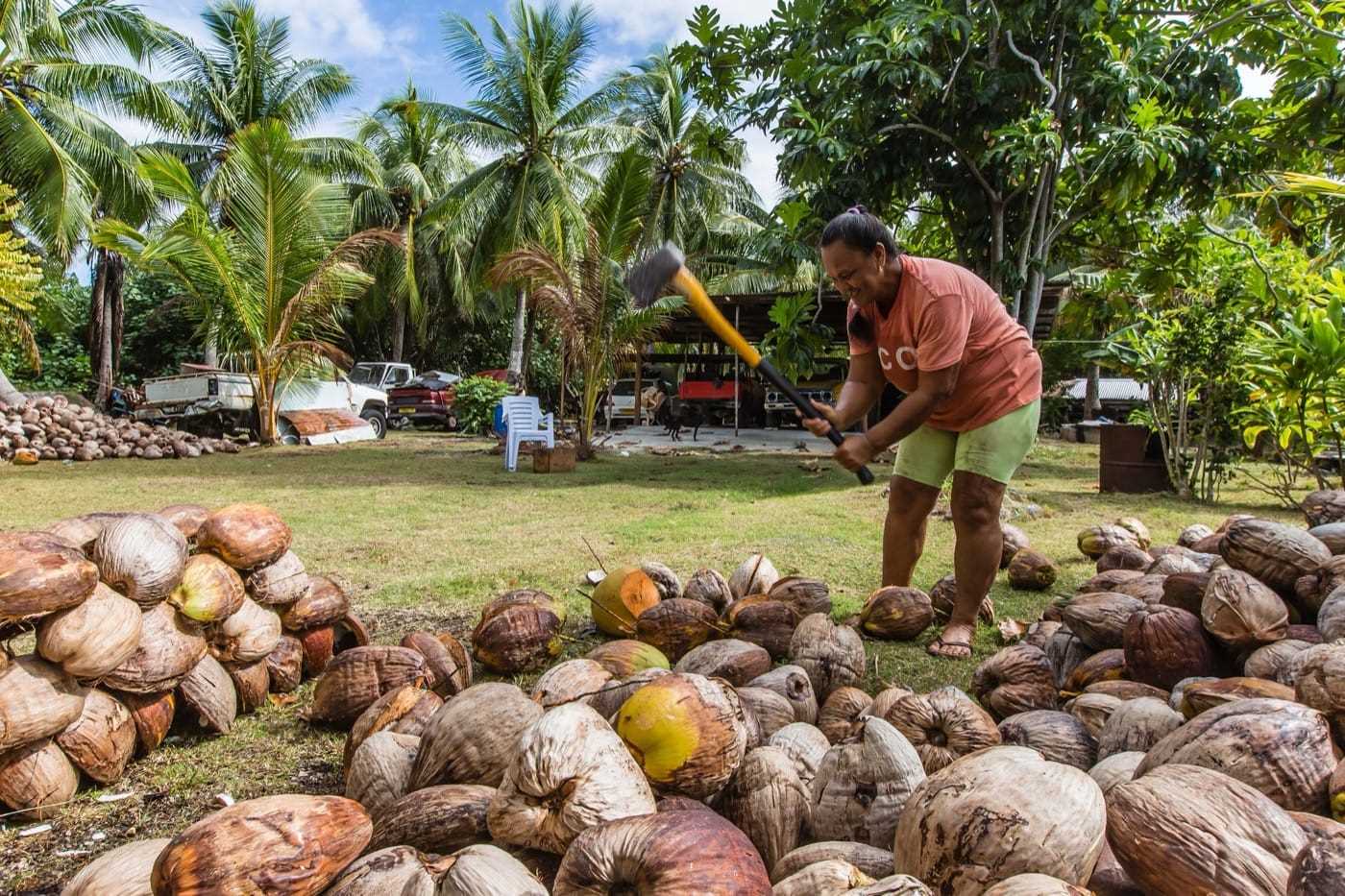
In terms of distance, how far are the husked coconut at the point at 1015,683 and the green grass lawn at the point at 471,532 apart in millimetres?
347

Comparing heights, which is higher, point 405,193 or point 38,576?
point 405,193

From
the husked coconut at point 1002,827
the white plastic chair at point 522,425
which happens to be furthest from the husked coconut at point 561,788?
the white plastic chair at point 522,425

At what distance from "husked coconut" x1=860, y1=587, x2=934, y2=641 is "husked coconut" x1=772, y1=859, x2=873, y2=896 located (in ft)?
6.63

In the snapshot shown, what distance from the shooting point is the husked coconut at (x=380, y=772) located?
5.44 ft

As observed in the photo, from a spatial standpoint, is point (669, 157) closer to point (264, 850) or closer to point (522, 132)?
point (522, 132)

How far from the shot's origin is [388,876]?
1219mm

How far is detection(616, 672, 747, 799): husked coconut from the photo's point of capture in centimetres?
154

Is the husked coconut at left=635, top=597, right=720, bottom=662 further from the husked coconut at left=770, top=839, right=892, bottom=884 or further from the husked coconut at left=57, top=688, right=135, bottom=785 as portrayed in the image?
the husked coconut at left=57, top=688, right=135, bottom=785

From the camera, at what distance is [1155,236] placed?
29.0ft

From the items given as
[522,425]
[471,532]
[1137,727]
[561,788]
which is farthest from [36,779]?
[522,425]

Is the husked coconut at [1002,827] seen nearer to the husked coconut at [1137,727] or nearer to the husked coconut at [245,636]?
the husked coconut at [1137,727]

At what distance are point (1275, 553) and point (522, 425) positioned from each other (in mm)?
9048

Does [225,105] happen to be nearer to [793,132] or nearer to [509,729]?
[793,132]

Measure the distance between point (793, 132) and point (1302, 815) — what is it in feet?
23.3
